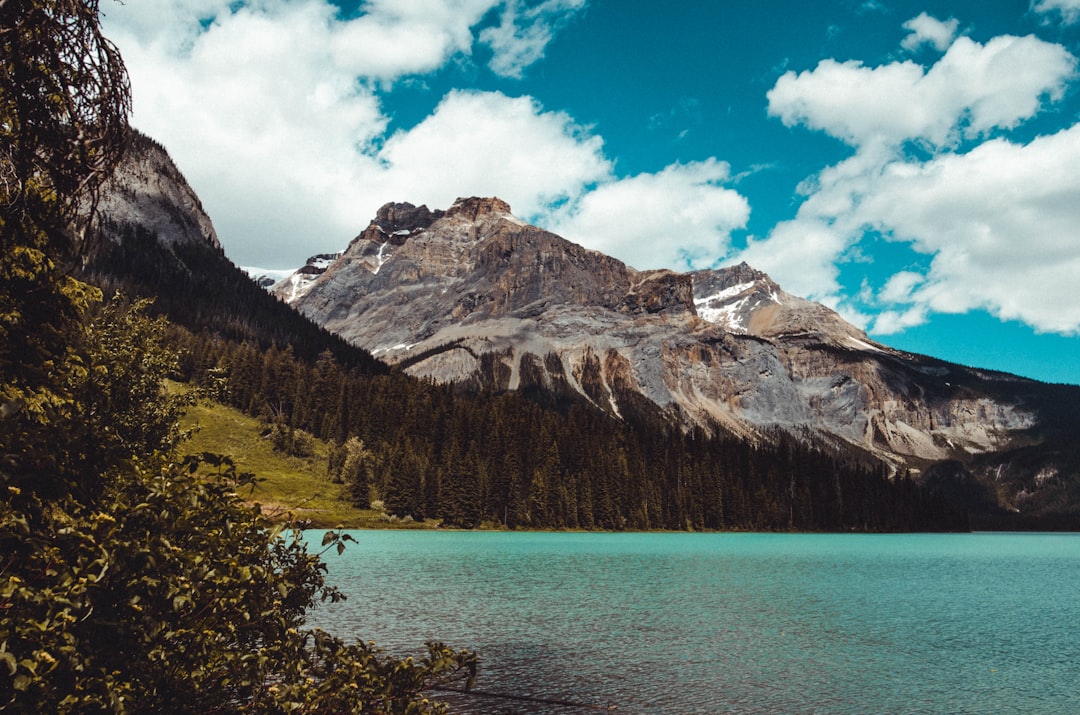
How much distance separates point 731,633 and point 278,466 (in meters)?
108

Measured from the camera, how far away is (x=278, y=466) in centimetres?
12312

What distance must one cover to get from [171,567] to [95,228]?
3997mm

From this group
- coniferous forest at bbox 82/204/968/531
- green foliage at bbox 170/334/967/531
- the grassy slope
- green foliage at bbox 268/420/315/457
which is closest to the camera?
the grassy slope

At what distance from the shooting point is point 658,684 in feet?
75.0

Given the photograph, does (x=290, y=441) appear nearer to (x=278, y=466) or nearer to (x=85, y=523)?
(x=278, y=466)

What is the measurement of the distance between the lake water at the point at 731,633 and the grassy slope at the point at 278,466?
53.9m

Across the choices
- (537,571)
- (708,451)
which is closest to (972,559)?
(537,571)

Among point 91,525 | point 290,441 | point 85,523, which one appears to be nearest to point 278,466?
point 290,441

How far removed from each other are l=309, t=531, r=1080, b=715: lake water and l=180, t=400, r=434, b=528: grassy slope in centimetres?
5390

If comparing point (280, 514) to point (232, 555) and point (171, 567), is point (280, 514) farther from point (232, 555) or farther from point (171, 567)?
point (171, 567)

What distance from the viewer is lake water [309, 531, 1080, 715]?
73.0 feet

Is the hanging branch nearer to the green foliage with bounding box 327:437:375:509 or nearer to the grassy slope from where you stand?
the grassy slope

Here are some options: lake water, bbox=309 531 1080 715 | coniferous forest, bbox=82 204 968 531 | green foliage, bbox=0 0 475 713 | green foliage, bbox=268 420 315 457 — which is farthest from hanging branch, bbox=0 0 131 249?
green foliage, bbox=268 420 315 457

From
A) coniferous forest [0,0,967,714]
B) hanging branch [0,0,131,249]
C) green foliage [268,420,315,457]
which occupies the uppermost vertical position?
green foliage [268,420,315,457]
